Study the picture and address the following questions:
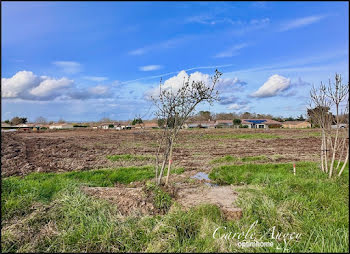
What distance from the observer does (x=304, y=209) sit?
16.9ft

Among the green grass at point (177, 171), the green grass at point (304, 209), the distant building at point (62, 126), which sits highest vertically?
the distant building at point (62, 126)

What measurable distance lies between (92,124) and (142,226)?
55307 millimetres

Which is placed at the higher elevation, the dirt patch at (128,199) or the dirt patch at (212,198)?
the dirt patch at (128,199)

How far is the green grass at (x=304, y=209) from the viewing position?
3969mm

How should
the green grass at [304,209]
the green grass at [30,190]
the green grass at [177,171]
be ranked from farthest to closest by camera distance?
the green grass at [177,171]
the green grass at [30,190]
the green grass at [304,209]

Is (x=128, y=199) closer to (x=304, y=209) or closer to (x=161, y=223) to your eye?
(x=161, y=223)

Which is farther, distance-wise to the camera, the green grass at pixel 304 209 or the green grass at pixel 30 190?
the green grass at pixel 30 190

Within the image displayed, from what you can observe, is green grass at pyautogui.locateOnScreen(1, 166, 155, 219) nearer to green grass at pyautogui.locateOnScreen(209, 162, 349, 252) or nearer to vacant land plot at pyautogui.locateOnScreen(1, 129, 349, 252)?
vacant land plot at pyautogui.locateOnScreen(1, 129, 349, 252)

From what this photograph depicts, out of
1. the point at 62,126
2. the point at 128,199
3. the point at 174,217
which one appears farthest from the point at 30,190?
the point at 62,126

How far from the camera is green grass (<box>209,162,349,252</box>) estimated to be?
13.0 feet

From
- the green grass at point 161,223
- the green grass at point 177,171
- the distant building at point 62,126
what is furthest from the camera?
the distant building at point 62,126

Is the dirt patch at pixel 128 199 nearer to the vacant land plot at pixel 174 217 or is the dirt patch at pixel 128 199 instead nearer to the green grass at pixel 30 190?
the vacant land plot at pixel 174 217

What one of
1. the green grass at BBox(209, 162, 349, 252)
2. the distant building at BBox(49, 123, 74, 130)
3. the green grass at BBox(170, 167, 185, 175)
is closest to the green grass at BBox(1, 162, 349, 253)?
the green grass at BBox(209, 162, 349, 252)

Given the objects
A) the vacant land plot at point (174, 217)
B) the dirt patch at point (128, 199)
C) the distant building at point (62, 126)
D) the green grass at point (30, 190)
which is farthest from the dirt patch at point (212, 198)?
the distant building at point (62, 126)
